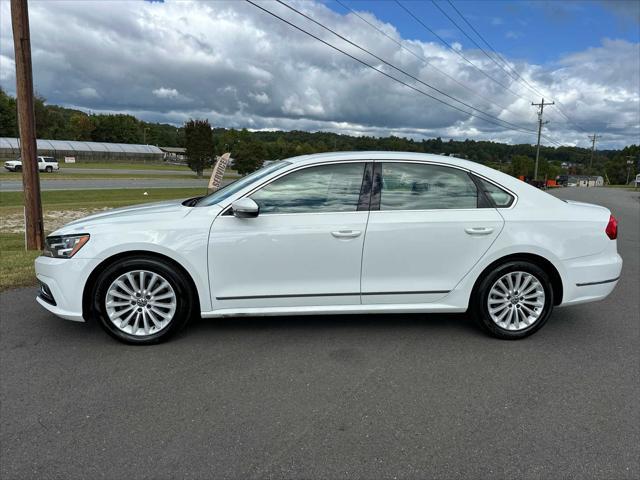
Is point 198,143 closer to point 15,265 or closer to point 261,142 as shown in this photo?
point 261,142

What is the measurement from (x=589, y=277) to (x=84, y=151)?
8134 cm

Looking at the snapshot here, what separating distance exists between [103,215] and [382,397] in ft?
9.37

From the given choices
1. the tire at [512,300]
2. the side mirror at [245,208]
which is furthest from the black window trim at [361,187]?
the tire at [512,300]

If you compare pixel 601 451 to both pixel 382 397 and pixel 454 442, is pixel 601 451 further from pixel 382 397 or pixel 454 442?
pixel 382 397

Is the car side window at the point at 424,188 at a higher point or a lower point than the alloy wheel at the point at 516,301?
higher

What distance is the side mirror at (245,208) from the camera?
369 cm

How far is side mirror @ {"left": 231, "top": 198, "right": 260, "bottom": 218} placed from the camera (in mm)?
3694

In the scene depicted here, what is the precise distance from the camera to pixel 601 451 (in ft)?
8.44

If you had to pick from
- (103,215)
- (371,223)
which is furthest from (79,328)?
(371,223)

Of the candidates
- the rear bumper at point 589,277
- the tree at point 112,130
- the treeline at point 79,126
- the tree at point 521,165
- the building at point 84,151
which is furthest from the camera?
the tree at point 112,130

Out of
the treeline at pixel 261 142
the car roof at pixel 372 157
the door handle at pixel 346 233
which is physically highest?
the treeline at pixel 261 142

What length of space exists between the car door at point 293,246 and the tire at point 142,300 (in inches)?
12.4

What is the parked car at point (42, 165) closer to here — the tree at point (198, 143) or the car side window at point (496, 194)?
the tree at point (198, 143)

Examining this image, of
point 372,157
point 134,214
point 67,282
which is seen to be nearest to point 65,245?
point 67,282
